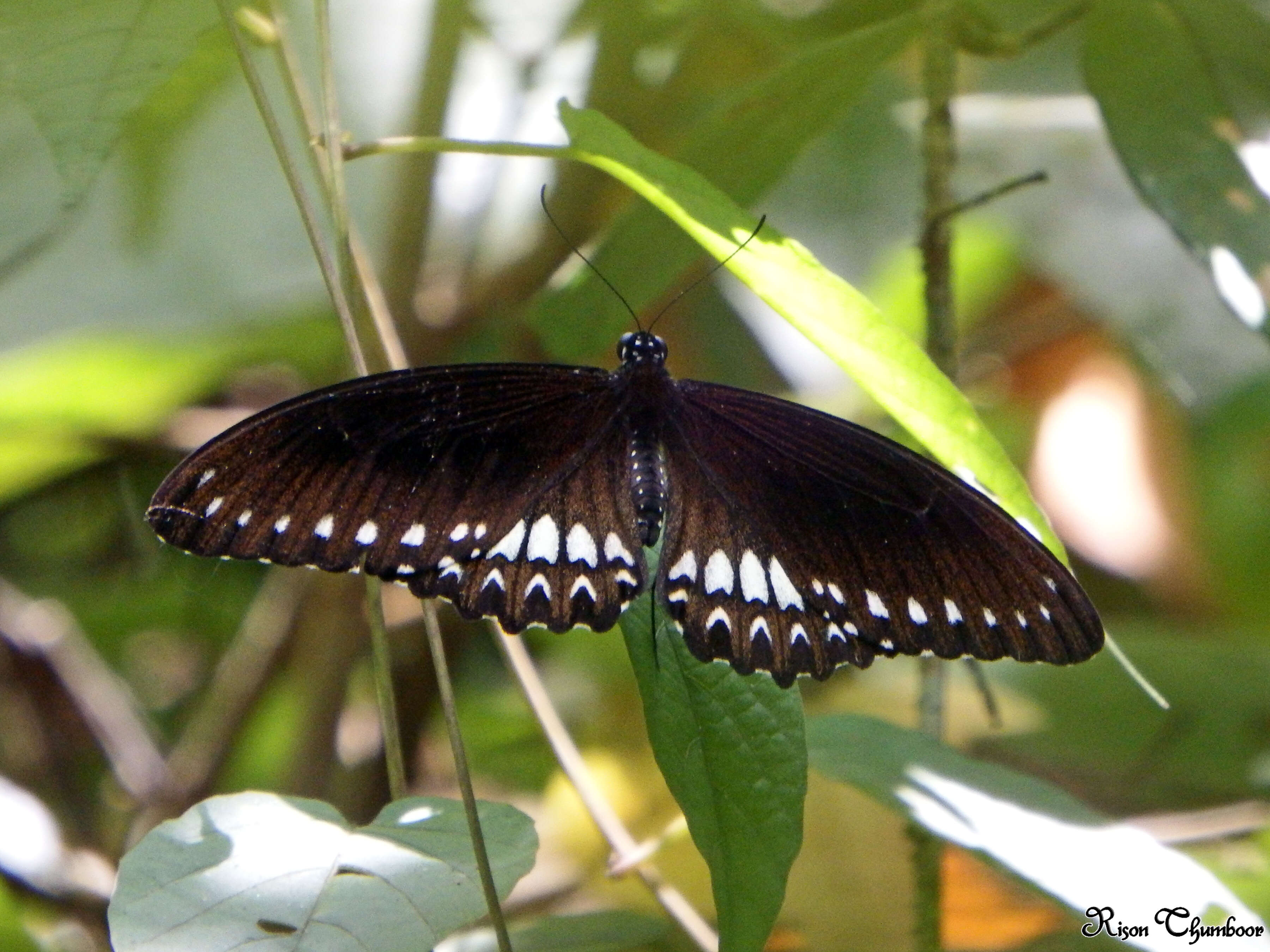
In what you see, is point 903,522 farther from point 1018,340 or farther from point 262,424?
point 1018,340

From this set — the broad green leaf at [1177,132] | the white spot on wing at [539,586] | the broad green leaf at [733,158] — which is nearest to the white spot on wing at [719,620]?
the white spot on wing at [539,586]

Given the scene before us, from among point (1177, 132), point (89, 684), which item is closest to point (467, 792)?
point (1177, 132)

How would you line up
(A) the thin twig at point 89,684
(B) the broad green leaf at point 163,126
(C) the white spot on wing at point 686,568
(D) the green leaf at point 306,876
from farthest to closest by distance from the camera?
(A) the thin twig at point 89,684, (B) the broad green leaf at point 163,126, (C) the white spot on wing at point 686,568, (D) the green leaf at point 306,876

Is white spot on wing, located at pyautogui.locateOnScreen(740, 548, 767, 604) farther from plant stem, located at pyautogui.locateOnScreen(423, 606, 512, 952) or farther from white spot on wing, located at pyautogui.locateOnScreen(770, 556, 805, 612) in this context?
plant stem, located at pyautogui.locateOnScreen(423, 606, 512, 952)

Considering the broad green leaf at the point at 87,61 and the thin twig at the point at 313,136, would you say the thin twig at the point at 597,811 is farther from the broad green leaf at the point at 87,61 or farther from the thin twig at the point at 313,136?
the broad green leaf at the point at 87,61

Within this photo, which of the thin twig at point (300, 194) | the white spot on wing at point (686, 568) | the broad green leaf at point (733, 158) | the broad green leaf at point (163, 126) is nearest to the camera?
the thin twig at point (300, 194)

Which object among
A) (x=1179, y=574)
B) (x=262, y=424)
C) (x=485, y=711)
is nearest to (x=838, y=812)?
(x=485, y=711)
